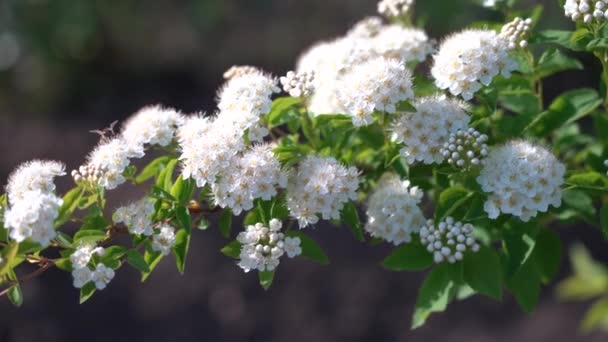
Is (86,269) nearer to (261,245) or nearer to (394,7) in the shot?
(261,245)

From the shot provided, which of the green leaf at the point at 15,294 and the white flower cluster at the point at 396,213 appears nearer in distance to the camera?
the green leaf at the point at 15,294

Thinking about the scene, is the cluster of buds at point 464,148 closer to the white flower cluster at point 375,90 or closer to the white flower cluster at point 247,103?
the white flower cluster at point 375,90

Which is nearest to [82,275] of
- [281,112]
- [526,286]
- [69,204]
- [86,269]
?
[86,269]

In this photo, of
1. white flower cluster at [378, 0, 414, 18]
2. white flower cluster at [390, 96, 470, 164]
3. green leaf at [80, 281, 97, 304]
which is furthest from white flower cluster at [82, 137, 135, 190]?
white flower cluster at [378, 0, 414, 18]

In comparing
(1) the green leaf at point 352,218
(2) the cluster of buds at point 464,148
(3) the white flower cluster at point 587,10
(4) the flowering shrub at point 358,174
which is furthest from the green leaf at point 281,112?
(3) the white flower cluster at point 587,10

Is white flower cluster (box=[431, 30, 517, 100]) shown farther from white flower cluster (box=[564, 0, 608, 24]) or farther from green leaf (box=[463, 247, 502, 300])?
green leaf (box=[463, 247, 502, 300])

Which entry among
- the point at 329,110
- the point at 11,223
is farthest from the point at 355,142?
the point at 11,223
